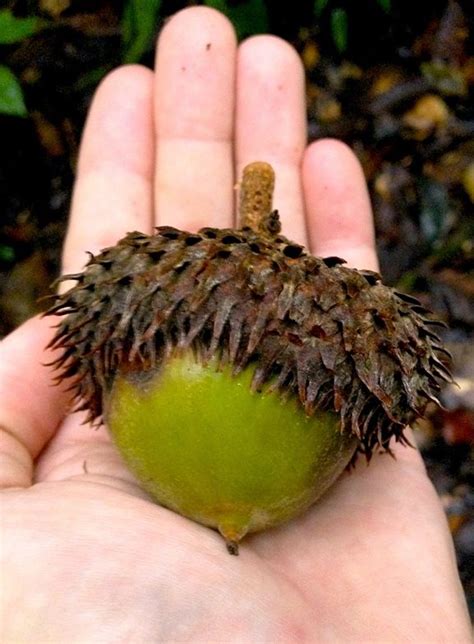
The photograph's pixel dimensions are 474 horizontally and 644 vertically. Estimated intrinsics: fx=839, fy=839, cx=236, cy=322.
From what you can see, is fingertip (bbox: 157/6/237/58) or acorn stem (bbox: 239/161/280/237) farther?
fingertip (bbox: 157/6/237/58)

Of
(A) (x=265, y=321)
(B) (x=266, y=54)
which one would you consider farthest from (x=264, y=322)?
(B) (x=266, y=54)

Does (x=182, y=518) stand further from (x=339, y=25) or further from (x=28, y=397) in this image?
(x=339, y=25)

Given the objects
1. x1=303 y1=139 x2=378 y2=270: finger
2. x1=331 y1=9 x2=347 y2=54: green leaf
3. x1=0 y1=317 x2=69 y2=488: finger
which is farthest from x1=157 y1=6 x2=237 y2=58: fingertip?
x1=0 y1=317 x2=69 y2=488: finger

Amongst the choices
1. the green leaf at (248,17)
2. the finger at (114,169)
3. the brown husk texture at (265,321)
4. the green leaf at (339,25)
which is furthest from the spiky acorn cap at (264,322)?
the green leaf at (339,25)

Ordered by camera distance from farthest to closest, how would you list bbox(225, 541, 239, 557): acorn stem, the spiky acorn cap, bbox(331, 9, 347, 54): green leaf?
1. bbox(331, 9, 347, 54): green leaf
2. bbox(225, 541, 239, 557): acorn stem
3. the spiky acorn cap

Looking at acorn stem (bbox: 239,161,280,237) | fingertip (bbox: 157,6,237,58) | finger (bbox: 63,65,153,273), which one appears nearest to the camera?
acorn stem (bbox: 239,161,280,237)

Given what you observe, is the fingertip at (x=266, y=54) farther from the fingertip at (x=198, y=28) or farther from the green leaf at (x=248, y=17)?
the green leaf at (x=248, y=17)

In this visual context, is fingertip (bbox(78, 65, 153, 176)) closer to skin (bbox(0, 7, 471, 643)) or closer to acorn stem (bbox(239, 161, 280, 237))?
skin (bbox(0, 7, 471, 643))
